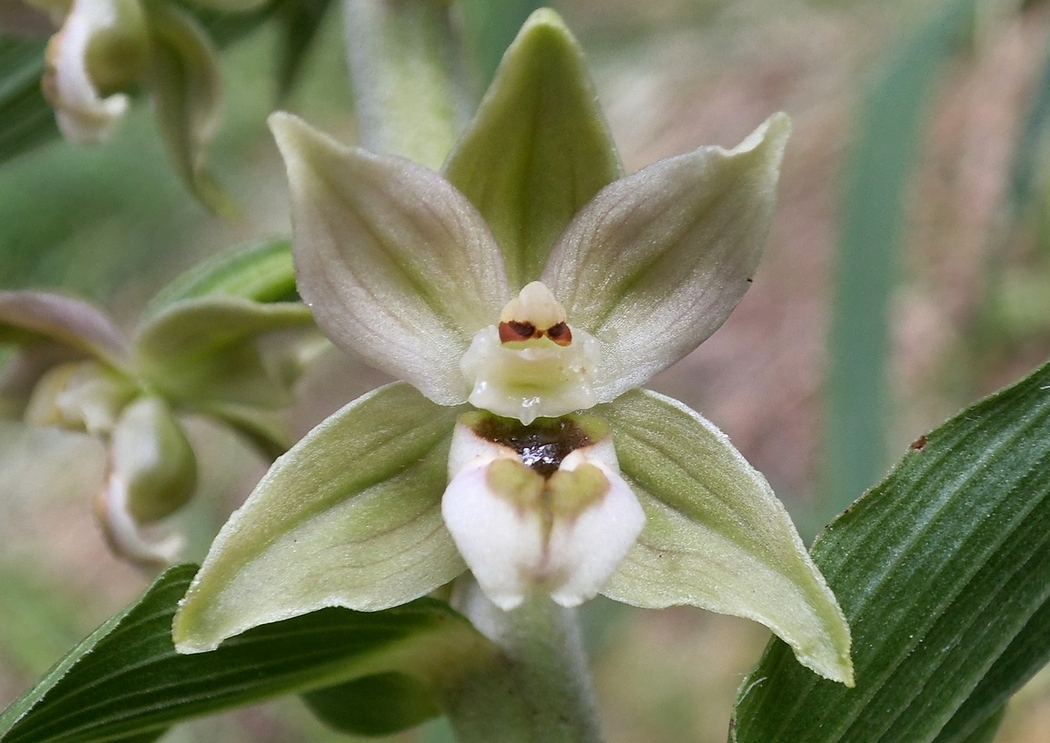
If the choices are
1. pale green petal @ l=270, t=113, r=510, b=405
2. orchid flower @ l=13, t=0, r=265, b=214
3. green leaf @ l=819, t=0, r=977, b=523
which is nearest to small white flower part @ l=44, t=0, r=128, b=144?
orchid flower @ l=13, t=0, r=265, b=214

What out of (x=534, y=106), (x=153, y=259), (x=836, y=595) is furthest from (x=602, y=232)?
(x=153, y=259)

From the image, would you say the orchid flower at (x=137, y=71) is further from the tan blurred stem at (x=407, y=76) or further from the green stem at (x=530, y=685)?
the green stem at (x=530, y=685)

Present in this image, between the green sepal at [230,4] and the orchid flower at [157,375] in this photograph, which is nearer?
the orchid flower at [157,375]

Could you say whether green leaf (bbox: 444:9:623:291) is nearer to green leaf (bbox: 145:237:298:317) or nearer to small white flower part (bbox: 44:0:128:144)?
green leaf (bbox: 145:237:298:317)

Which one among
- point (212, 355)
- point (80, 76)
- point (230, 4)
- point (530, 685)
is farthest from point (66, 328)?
point (530, 685)

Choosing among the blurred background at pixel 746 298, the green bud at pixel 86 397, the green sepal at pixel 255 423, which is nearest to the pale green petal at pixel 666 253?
the green sepal at pixel 255 423

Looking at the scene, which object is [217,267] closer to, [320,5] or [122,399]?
[122,399]

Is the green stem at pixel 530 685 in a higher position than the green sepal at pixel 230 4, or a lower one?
lower
